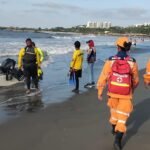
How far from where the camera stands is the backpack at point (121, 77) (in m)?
6.25

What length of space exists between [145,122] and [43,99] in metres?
3.46

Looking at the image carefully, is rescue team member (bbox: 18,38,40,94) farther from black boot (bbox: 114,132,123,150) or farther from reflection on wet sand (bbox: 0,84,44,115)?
black boot (bbox: 114,132,123,150)

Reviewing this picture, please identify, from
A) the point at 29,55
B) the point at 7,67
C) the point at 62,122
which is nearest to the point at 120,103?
the point at 62,122

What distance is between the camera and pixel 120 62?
6.25 m

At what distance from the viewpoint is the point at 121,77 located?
247 inches

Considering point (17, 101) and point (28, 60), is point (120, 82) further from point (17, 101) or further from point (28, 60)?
point (28, 60)

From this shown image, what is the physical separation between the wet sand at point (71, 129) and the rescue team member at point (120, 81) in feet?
1.63

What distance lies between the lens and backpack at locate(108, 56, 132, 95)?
20.5 ft

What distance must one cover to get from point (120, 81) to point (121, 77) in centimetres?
6

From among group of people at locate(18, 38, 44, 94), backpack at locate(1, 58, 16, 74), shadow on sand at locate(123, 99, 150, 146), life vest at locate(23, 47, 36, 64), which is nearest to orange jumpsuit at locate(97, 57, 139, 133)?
shadow on sand at locate(123, 99, 150, 146)

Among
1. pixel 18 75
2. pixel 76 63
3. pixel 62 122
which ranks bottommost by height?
pixel 18 75

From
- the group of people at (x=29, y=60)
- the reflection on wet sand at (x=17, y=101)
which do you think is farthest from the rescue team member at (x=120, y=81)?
the group of people at (x=29, y=60)

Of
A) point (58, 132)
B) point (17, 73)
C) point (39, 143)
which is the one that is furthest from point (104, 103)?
point (17, 73)

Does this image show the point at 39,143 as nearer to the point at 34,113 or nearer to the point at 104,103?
the point at 34,113
